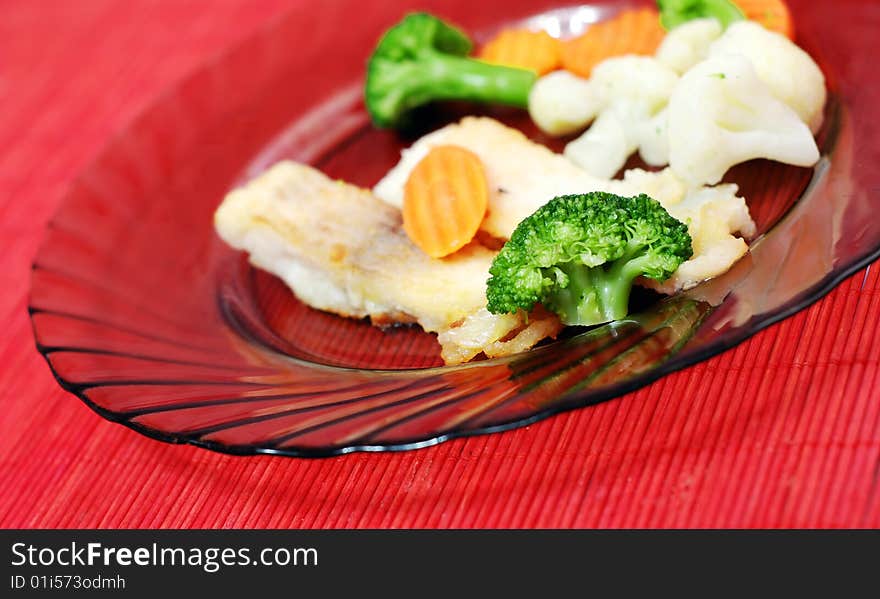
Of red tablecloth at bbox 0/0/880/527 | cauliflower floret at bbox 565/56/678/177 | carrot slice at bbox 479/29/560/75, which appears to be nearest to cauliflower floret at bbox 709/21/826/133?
cauliflower floret at bbox 565/56/678/177

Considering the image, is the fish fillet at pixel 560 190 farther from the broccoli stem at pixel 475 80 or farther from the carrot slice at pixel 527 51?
the carrot slice at pixel 527 51

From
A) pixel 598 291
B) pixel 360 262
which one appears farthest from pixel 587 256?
pixel 360 262

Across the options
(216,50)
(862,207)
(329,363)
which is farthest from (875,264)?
(216,50)

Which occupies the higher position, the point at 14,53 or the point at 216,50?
the point at 14,53

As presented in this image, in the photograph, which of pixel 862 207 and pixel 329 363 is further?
pixel 329 363

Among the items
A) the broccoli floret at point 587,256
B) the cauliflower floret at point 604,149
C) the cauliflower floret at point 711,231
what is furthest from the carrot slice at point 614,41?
the broccoli floret at point 587,256

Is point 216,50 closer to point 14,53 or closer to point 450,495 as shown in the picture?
point 14,53

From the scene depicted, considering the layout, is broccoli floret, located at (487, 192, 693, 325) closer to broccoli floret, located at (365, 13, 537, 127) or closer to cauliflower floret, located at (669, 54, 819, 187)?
cauliflower floret, located at (669, 54, 819, 187)
